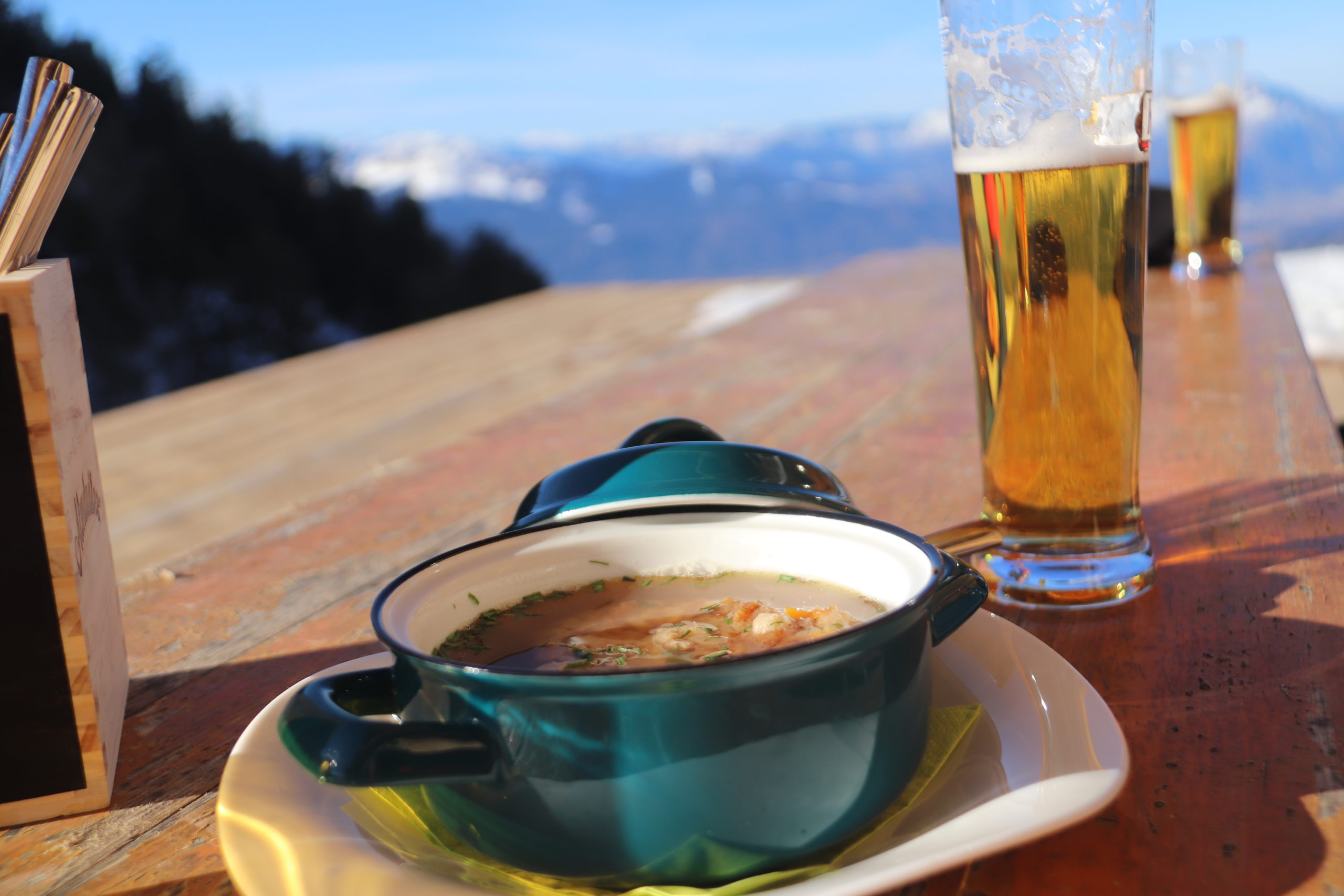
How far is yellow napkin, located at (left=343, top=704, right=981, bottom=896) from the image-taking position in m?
0.36

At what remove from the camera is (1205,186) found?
2.02m

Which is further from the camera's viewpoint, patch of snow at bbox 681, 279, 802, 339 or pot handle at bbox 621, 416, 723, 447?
patch of snow at bbox 681, 279, 802, 339

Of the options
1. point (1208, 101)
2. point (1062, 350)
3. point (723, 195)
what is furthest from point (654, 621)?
point (723, 195)

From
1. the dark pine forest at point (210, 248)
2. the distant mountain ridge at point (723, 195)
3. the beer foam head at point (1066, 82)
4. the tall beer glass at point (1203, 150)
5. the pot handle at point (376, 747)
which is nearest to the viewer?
the pot handle at point (376, 747)

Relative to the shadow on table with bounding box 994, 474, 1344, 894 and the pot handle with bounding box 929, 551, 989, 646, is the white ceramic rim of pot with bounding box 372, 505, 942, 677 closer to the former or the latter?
the pot handle with bounding box 929, 551, 989, 646

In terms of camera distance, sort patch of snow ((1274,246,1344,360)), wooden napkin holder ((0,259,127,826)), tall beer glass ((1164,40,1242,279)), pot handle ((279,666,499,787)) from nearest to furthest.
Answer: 1. pot handle ((279,666,499,787))
2. wooden napkin holder ((0,259,127,826))
3. tall beer glass ((1164,40,1242,279))
4. patch of snow ((1274,246,1344,360))

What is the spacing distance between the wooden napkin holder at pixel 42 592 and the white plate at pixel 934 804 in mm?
93

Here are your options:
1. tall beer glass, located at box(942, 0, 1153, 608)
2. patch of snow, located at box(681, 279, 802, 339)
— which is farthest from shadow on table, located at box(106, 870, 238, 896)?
patch of snow, located at box(681, 279, 802, 339)

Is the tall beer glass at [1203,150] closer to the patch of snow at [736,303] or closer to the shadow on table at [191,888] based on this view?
the patch of snow at [736,303]

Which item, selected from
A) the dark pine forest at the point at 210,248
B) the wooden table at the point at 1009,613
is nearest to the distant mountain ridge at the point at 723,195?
the dark pine forest at the point at 210,248

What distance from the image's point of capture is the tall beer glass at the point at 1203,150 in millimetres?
1907

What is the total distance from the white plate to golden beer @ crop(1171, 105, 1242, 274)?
1812 mm

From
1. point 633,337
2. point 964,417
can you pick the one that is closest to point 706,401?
point 964,417

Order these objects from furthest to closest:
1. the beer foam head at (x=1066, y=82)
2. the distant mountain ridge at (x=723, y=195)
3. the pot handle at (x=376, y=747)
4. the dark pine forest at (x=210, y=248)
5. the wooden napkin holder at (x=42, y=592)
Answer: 1. the distant mountain ridge at (x=723, y=195)
2. the dark pine forest at (x=210, y=248)
3. the beer foam head at (x=1066, y=82)
4. the wooden napkin holder at (x=42, y=592)
5. the pot handle at (x=376, y=747)
